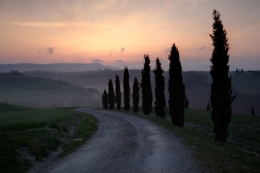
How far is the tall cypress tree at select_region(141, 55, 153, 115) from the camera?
139ft

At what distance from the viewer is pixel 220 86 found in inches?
758

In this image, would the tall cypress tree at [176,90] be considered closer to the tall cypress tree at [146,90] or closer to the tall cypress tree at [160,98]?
the tall cypress tree at [160,98]

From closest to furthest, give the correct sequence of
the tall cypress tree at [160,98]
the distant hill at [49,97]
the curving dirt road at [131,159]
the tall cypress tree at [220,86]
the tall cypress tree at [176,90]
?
the curving dirt road at [131,159], the tall cypress tree at [220,86], the tall cypress tree at [176,90], the tall cypress tree at [160,98], the distant hill at [49,97]

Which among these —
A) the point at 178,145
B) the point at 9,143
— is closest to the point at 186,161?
the point at 178,145

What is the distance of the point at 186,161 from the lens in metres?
9.30

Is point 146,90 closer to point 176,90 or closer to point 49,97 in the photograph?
point 176,90

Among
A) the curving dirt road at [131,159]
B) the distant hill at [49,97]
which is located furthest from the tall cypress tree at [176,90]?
the distant hill at [49,97]

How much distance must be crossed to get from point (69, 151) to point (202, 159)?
7999 millimetres

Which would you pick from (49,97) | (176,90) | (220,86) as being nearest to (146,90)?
(176,90)

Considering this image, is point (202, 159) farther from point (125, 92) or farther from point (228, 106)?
point (125, 92)

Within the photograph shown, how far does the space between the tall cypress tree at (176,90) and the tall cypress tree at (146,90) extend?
1418 centimetres

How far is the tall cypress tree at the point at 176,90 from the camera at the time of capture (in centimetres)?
2700

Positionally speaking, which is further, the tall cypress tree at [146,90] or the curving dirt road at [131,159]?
the tall cypress tree at [146,90]

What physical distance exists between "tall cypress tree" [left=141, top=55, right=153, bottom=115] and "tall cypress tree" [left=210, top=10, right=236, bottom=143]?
23.0 meters
